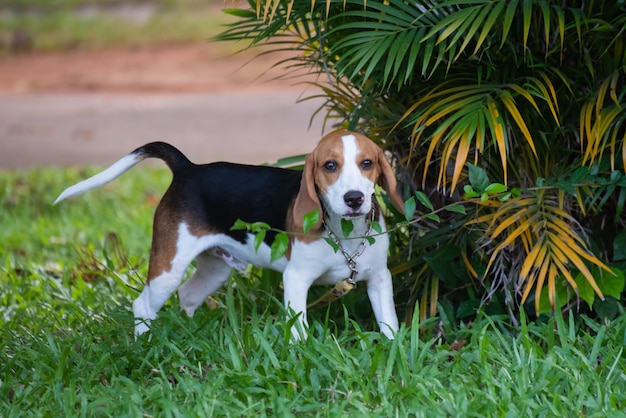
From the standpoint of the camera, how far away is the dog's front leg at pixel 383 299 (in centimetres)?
417

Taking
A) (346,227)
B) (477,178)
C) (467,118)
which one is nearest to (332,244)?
(346,227)

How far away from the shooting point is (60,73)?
51.8 ft

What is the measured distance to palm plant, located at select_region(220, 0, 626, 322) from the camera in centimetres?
414

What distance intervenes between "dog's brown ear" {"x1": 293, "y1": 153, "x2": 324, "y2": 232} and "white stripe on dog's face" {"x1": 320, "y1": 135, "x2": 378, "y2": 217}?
5 cm

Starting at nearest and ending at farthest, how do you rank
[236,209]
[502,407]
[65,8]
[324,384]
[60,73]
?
1. [502,407]
2. [324,384]
3. [236,209]
4. [60,73]
5. [65,8]

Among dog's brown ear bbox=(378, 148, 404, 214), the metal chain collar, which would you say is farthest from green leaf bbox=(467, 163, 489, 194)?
the metal chain collar

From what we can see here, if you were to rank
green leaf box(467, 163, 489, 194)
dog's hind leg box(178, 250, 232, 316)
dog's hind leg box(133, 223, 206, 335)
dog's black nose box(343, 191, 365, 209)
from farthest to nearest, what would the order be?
dog's hind leg box(178, 250, 232, 316) → dog's hind leg box(133, 223, 206, 335) → green leaf box(467, 163, 489, 194) → dog's black nose box(343, 191, 365, 209)

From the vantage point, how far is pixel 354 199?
12.1 ft

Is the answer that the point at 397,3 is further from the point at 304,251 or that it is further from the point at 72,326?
the point at 72,326

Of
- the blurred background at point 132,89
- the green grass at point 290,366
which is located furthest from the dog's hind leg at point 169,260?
the blurred background at point 132,89

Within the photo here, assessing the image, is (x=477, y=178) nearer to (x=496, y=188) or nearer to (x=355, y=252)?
(x=496, y=188)

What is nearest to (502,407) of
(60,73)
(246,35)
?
(246,35)

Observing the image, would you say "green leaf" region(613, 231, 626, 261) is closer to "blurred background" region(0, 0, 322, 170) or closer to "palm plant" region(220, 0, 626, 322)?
"palm plant" region(220, 0, 626, 322)

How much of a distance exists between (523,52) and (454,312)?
1.17 meters
